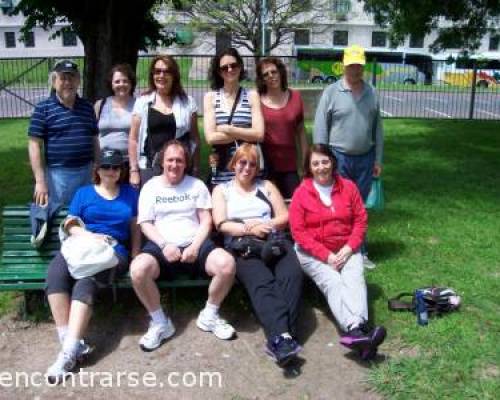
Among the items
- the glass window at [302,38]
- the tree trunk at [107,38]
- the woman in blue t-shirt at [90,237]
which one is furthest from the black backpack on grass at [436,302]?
the glass window at [302,38]

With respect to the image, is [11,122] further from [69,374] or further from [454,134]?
[69,374]

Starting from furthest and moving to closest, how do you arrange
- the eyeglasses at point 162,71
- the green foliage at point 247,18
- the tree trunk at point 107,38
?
the green foliage at point 247,18 → the tree trunk at point 107,38 → the eyeglasses at point 162,71

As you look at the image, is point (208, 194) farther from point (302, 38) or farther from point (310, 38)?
point (302, 38)

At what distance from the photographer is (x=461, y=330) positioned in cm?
432

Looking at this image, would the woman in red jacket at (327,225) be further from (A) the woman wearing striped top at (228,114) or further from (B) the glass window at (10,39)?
(B) the glass window at (10,39)

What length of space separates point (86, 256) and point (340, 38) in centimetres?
5523

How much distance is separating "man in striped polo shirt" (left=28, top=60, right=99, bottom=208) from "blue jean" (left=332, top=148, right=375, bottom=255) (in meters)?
1.99

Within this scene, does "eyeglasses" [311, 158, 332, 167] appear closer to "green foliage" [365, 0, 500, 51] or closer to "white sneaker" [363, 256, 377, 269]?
"white sneaker" [363, 256, 377, 269]

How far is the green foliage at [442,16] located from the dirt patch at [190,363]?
924 centimetres

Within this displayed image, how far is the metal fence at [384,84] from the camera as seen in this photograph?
18.4 m

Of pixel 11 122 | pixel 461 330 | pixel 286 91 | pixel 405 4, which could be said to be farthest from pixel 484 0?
pixel 11 122

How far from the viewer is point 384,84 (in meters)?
27.8

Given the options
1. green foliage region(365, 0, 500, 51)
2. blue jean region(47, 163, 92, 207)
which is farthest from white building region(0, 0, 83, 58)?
blue jean region(47, 163, 92, 207)

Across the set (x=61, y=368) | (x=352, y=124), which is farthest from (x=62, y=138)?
(x=352, y=124)
